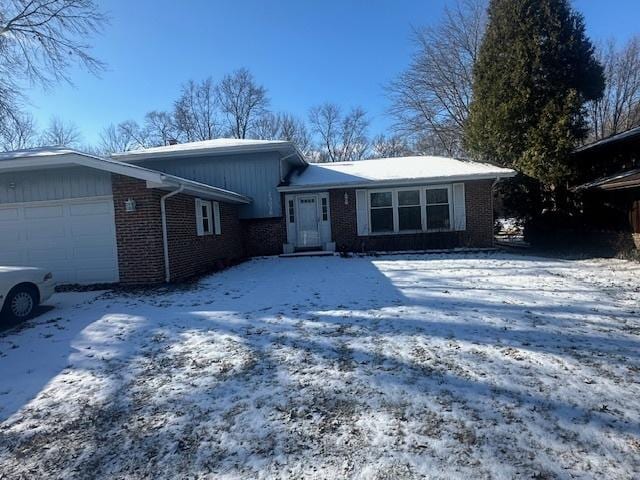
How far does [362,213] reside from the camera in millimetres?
15125

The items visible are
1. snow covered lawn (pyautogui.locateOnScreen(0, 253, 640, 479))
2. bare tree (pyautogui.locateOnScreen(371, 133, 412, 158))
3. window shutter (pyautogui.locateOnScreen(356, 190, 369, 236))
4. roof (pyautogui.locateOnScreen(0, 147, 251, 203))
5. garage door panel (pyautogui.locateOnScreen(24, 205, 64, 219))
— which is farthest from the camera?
bare tree (pyautogui.locateOnScreen(371, 133, 412, 158))

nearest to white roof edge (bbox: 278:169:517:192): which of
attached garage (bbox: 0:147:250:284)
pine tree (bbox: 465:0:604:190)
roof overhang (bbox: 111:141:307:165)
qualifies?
roof overhang (bbox: 111:141:307:165)

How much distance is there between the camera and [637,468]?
7.78 feet

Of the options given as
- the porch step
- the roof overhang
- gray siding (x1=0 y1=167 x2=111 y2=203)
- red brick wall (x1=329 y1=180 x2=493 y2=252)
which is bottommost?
the porch step

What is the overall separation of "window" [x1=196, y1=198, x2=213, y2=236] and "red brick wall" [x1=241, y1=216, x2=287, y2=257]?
329cm

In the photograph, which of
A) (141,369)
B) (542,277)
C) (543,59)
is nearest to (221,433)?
(141,369)

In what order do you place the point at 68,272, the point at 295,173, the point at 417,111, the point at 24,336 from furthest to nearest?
the point at 417,111, the point at 295,173, the point at 68,272, the point at 24,336

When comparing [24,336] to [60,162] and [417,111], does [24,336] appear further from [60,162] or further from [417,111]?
[417,111]

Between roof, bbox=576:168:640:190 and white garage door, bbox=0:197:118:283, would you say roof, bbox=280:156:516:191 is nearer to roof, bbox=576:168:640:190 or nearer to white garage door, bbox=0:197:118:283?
roof, bbox=576:168:640:190

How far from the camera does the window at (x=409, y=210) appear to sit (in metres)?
15.0

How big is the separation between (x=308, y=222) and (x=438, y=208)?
5151 mm

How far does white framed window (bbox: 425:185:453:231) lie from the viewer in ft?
48.6

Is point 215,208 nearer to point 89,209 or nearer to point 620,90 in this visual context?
point 89,209

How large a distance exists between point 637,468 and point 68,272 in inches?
431
